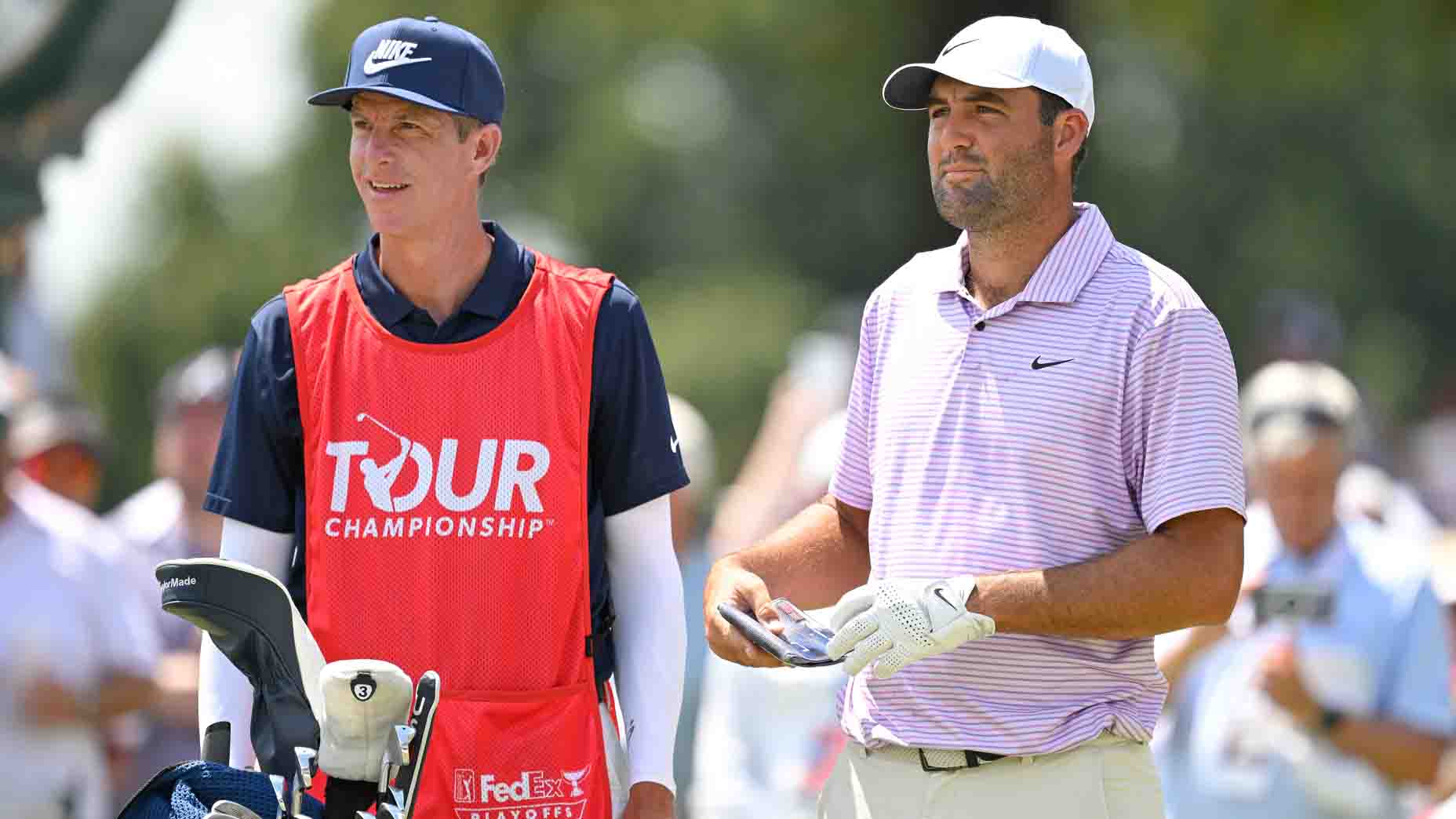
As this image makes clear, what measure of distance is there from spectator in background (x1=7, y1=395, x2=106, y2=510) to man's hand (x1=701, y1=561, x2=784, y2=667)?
413cm

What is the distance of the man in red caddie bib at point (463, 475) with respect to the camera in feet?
12.9

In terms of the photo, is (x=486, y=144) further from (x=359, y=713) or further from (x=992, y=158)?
(x=359, y=713)

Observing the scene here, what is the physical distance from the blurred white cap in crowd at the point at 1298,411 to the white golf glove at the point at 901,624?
3.60 meters

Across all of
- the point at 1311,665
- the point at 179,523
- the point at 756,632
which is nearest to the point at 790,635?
the point at 756,632

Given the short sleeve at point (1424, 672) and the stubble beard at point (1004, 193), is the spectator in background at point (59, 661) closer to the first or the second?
the short sleeve at point (1424, 672)

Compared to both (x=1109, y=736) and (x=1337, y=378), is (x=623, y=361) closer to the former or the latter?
(x=1109, y=736)

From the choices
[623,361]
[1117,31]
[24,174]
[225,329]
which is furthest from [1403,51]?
[623,361]

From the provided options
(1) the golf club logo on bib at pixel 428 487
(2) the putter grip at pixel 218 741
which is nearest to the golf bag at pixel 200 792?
(2) the putter grip at pixel 218 741

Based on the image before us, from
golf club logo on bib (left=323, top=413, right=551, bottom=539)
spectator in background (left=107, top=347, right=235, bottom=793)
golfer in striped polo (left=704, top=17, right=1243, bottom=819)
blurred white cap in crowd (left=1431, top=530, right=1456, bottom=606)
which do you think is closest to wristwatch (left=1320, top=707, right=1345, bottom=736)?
blurred white cap in crowd (left=1431, top=530, right=1456, bottom=606)

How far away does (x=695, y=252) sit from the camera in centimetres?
2409

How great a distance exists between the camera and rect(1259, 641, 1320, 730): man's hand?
22.1ft

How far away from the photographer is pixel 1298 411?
7133mm

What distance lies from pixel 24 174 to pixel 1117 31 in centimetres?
1216

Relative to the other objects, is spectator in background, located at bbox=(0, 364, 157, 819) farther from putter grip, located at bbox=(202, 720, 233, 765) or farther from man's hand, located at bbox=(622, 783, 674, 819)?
man's hand, located at bbox=(622, 783, 674, 819)
